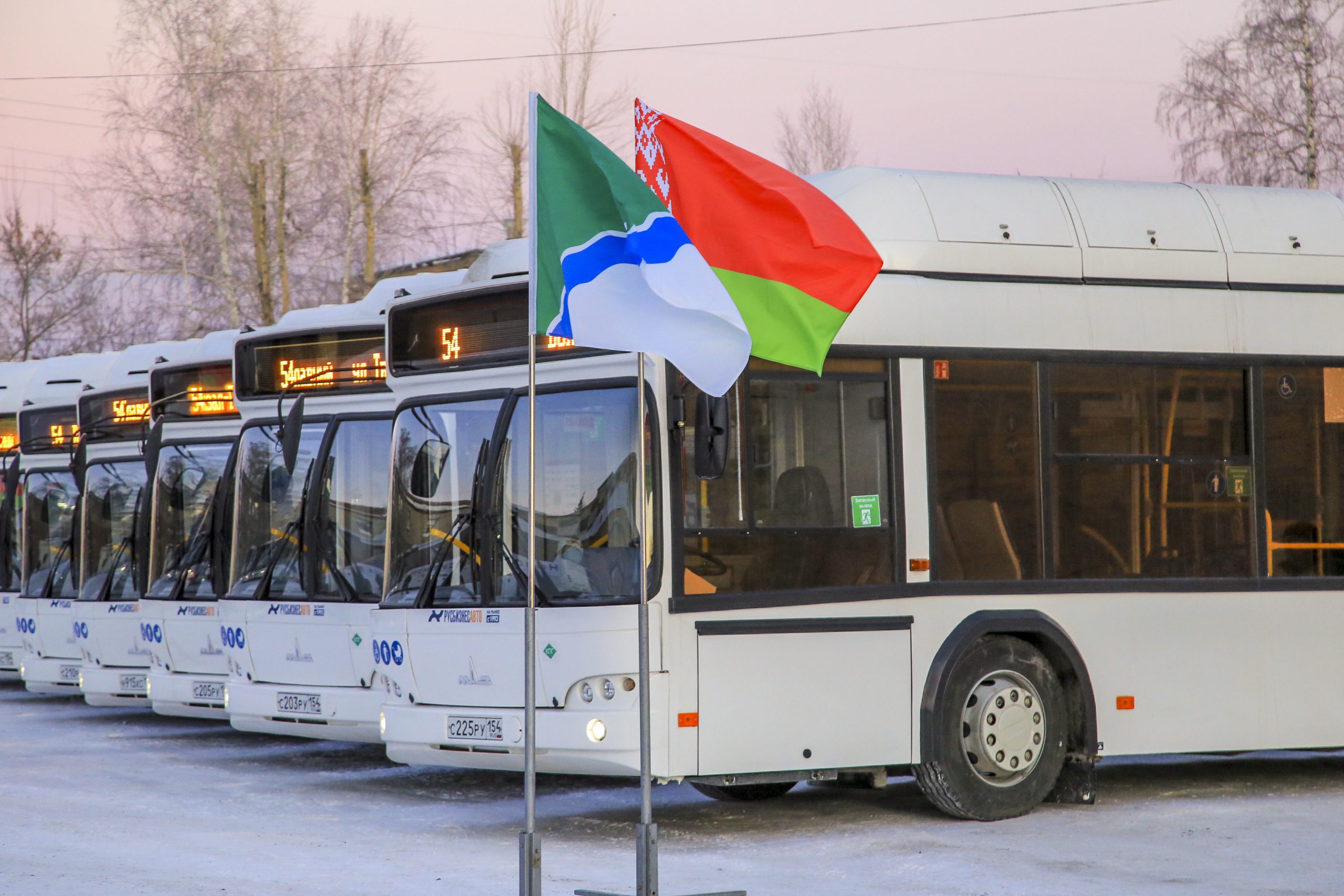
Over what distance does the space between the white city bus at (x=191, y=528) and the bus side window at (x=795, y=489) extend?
20.8 ft

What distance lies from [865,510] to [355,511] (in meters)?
4.66

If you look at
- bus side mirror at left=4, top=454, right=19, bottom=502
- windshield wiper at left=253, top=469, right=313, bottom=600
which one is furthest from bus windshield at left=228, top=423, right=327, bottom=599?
bus side mirror at left=4, top=454, right=19, bottom=502

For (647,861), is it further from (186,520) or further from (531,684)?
(186,520)

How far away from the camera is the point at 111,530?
16.8 meters

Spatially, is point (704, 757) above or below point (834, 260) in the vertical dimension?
below

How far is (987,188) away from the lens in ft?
33.7

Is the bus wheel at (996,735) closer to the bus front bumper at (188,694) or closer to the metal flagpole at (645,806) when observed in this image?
the metal flagpole at (645,806)

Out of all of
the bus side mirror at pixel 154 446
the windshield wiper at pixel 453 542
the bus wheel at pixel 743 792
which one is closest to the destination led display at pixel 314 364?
the bus side mirror at pixel 154 446

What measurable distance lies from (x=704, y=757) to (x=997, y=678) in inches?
75.6

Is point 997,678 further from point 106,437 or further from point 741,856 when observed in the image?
point 106,437

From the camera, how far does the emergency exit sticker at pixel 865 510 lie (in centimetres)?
944

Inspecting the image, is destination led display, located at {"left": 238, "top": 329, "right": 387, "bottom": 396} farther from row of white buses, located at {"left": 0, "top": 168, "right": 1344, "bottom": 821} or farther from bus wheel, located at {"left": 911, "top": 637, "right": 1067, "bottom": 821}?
bus wheel, located at {"left": 911, "top": 637, "right": 1067, "bottom": 821}

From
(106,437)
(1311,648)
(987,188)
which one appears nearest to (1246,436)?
(1311,648)

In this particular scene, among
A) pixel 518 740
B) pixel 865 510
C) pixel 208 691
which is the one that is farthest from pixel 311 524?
pixel 865 510
